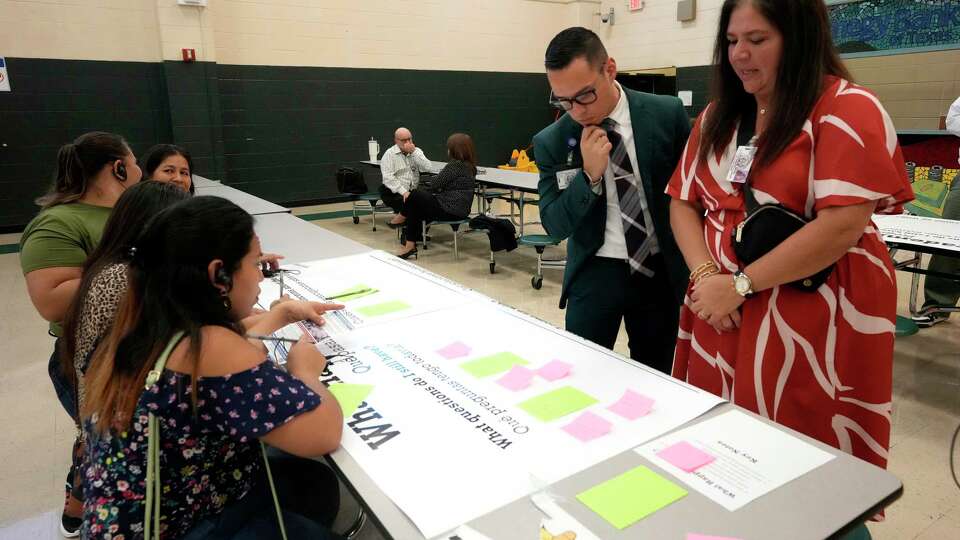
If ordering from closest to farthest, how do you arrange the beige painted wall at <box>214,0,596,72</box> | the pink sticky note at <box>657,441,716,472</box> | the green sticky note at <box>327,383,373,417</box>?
the pink sticky note at <box>657,441,716,472</box>, the green sticky note at <box>327,383,373,417</box>, the beige painted wall at <box>214,0,596,72</box>

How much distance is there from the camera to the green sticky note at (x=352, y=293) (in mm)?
1897

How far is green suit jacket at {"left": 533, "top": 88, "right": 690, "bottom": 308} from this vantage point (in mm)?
1576

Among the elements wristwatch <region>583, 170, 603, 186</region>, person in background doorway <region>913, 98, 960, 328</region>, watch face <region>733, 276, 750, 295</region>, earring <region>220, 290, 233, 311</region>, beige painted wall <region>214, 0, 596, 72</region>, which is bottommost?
person in background doorway <region>913, 98, 960, 328</region>

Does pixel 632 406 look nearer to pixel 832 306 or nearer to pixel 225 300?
pixel 832 306

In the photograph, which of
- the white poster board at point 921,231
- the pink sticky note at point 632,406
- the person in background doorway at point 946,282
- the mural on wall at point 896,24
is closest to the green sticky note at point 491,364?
the pink sticky note at point 632,406

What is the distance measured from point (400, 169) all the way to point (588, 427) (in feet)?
17.4

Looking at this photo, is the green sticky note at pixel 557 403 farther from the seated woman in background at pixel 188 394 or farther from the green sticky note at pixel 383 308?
the green sticky note at pixel 383 308

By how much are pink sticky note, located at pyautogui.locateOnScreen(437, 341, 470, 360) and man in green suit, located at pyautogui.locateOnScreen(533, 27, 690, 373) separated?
414mm

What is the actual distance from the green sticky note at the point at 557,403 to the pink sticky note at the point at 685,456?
206 millimetres

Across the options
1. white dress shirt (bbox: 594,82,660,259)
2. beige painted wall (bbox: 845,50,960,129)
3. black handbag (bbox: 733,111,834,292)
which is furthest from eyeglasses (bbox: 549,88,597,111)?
beige painted wall (bbox: 845,50,960,129)

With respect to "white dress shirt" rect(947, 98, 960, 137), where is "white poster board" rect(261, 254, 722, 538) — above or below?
below

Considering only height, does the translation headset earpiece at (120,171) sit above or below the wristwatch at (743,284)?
above

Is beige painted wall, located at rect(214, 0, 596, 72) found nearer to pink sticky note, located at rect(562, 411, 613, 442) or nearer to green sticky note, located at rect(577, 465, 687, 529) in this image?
pink sticky note, located at rect(562, 411, 613, 442)

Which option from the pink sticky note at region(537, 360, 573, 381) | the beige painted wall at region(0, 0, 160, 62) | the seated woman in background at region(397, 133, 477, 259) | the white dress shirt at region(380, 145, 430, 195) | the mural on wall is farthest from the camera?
the beige painted wall at region(0, 0, 160, 62)
